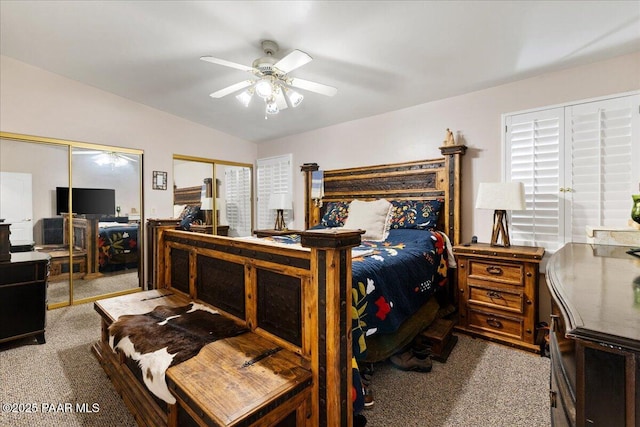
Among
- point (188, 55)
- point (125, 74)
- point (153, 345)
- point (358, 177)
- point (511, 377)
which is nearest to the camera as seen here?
point (153, 345)

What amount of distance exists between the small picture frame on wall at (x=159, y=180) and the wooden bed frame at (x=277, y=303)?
2.09 metres

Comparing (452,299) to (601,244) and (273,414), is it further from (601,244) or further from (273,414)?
(273,414)

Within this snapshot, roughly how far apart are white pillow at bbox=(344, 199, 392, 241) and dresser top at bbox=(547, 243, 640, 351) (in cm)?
174

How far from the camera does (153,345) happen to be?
1.51m

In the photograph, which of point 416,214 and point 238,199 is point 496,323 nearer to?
point 416,214

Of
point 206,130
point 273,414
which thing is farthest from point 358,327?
point 206,130

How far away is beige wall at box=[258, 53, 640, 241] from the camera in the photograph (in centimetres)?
252

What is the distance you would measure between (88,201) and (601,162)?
5.38m

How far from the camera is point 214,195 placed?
5.01 m

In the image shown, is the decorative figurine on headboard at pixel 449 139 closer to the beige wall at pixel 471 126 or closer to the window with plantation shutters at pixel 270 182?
the beige wall at pixel 471 126

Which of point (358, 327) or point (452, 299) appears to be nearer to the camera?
point (358, 327)

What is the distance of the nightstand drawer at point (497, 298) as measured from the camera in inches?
97.0

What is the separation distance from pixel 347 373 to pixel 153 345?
999 millimetres

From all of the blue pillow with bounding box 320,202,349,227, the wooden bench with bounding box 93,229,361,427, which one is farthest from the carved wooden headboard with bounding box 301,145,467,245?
the wooden bench with bounding box 93,229,361,427
